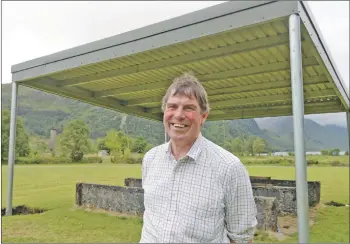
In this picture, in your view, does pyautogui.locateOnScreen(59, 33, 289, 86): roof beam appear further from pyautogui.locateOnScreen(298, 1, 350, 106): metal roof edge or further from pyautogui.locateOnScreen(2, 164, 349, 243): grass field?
pyautogui.locateOnScreen(2, 164, 349, 243): grass field

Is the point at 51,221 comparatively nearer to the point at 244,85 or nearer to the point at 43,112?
the point at 244,85

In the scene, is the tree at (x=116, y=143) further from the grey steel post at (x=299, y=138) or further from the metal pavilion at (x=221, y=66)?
the grey steel post at (x=299, y=138)

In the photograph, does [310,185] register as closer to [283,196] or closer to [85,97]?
[283,196]

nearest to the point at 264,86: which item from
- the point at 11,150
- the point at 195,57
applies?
the point at 195,57

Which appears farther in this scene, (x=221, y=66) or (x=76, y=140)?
(x=76, y=140)

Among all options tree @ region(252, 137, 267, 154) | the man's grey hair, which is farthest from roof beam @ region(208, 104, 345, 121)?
the man's grey hair

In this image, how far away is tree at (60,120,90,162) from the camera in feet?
27.3

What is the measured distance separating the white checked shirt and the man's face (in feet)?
0.20

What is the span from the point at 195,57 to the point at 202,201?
3.28 metres

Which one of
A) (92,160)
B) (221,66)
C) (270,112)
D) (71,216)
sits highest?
(221,66)

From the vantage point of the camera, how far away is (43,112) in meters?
10.2

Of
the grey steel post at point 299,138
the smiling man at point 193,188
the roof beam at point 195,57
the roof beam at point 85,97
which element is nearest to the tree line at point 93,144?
the roof beam at point 85,97

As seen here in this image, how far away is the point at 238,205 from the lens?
1.27 metres

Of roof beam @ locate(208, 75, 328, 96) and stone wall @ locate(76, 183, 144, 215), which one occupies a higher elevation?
roof beam @ locate(208, 75, 328, 96)
